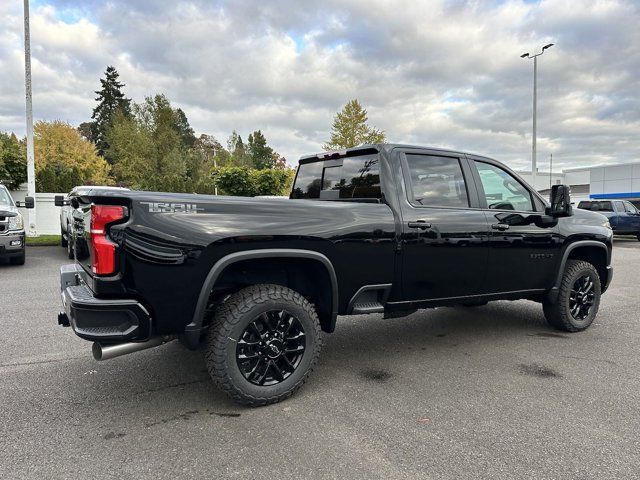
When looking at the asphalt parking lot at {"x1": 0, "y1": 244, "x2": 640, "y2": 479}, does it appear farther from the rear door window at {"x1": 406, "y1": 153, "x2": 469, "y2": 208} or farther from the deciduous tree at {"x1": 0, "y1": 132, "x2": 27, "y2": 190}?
the deciduous tree at {"x1": 0, "y1": 132, "x2": 27, "y2": 190}

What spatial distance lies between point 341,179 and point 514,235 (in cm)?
179

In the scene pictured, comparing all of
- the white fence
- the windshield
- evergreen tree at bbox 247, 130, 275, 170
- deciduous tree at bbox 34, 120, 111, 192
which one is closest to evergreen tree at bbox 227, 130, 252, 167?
evergreen tree at bbox 247, 130, 275, 170

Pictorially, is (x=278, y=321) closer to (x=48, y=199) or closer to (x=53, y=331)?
(x=53, y=331)

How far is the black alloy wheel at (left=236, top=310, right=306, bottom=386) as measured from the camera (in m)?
3.11

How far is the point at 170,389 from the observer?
3.48m

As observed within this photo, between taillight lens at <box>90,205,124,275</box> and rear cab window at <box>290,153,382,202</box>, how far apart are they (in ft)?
6.56

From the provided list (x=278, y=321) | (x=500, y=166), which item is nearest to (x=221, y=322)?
(x=278, y=321)

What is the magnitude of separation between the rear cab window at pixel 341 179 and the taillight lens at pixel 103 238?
2.00 m

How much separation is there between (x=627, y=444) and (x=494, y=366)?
4.41ft

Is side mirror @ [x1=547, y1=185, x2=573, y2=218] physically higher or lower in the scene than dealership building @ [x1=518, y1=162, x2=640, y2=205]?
lower

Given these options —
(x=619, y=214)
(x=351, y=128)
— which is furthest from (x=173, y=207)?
(x=351, y=128)

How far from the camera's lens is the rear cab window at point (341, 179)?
12.9 feet

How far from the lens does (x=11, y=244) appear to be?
912cm

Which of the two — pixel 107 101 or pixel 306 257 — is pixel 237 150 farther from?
pixel 306 257
